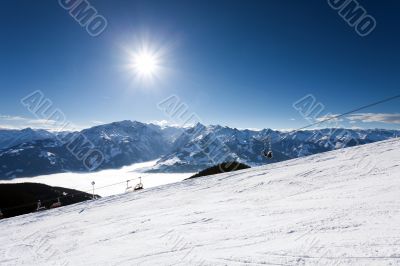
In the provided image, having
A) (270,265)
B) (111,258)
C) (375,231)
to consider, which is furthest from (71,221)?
(375,231)

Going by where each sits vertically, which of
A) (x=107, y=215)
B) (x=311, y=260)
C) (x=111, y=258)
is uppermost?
(x=107, y=215)

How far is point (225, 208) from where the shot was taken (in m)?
10.5

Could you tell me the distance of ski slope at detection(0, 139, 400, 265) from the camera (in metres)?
6.30

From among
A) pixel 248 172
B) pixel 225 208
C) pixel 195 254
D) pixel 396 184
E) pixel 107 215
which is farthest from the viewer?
pixel 248 172

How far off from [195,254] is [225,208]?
11.7 feet

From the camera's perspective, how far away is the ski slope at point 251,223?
630cm

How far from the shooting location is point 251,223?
8414 millimetres

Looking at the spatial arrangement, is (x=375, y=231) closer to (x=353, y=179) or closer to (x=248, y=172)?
(x=353, y=179)

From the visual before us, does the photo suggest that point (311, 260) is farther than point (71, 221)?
No

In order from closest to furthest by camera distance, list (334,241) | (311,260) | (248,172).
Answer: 1. (311,260)
2. (334,241)
3. (248,172)

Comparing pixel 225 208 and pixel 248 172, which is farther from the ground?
pixel 248 172

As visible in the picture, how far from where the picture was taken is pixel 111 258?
775 centimetres

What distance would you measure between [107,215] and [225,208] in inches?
208

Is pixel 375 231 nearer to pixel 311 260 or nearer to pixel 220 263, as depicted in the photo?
pixel 311 260
